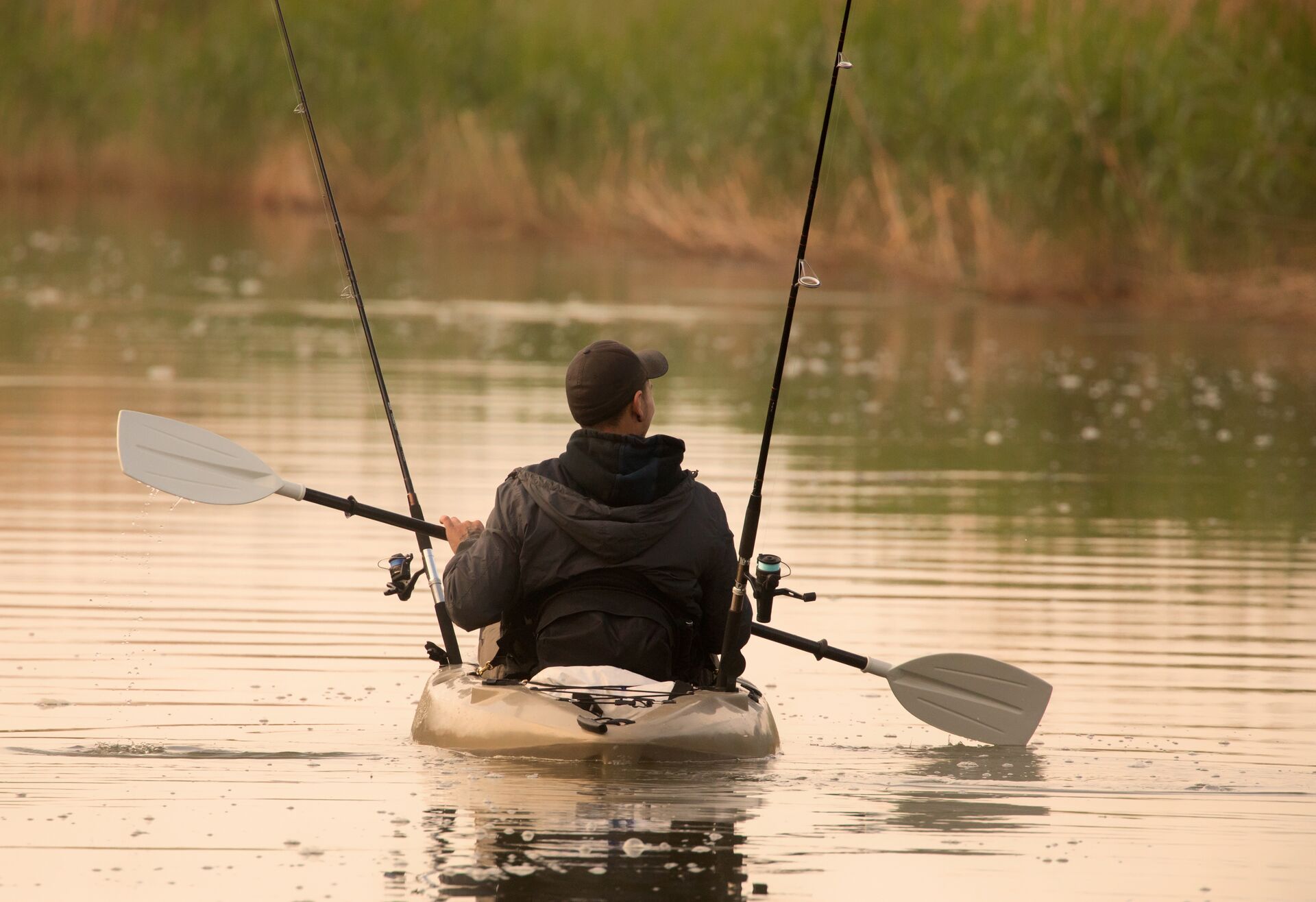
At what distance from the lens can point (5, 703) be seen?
6.71 m

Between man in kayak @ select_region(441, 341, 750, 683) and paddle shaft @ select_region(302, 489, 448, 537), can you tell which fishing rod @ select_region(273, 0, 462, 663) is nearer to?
paddle shaft @ select_region(302, 489, 448, 537)

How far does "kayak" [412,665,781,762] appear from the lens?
588cm

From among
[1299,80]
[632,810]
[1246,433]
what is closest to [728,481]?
[1246,433]

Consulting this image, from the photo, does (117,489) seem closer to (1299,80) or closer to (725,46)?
(1299,80)

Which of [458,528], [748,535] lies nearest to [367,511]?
[458,528]

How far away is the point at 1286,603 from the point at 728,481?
Result: 3.13 meters

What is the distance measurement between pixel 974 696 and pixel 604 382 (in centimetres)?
164

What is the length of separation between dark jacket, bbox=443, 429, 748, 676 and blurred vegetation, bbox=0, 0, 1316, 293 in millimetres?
15703

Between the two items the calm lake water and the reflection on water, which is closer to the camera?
the reflection on water

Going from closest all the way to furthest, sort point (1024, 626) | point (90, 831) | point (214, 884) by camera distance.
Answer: point (214, 884) → point (90, 831) → point (1024, 626)

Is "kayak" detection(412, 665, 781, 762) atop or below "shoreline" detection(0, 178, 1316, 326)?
below

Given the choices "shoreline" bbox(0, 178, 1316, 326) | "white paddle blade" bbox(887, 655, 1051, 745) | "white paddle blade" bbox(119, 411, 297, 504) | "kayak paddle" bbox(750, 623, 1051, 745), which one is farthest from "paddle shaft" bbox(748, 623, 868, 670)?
"shoreline" bbox(0, 178, 1316, 326)

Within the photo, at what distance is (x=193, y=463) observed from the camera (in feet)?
23.4

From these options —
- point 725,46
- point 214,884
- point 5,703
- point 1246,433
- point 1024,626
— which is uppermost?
point 725,46
